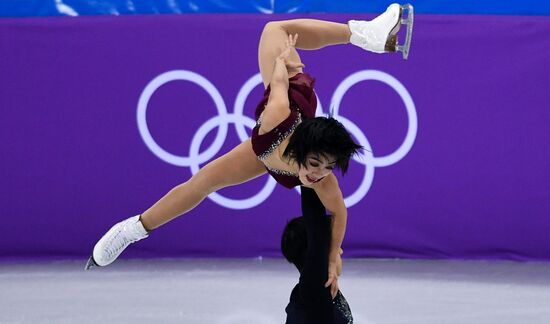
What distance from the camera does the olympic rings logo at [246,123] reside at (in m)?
7.86

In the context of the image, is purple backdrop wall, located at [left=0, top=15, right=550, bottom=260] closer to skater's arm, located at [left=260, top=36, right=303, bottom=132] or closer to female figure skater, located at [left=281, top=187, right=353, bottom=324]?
skater's arm, located at [left=260, top=36, right=303, bottom=132]

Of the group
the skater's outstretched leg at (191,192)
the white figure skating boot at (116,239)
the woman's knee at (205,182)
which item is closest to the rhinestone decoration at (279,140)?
the skater's outstretched leg at (191,192)

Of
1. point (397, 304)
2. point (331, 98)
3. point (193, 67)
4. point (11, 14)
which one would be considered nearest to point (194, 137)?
point (193, 67)

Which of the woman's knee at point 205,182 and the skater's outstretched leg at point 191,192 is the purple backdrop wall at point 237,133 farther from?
the woman's knee at point 205,182

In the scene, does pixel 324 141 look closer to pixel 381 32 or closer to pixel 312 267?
pixel 312 267

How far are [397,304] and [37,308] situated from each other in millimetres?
2115

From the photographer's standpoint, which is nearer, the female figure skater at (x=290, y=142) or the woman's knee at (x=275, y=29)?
the female figure skater at (x=290, y=142)

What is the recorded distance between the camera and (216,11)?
26.1ft

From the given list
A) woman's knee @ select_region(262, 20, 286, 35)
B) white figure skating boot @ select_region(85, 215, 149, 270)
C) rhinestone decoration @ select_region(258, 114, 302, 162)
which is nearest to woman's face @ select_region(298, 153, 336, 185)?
rhinestone decoration @ select_region(258, 114, 302, 162)

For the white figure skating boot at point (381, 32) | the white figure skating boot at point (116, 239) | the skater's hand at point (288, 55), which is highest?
the white figure skating boot at point (381, 32)

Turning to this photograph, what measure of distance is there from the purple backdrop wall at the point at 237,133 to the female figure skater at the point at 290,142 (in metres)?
2.59

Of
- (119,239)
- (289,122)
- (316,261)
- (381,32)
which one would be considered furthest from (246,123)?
(316,261)

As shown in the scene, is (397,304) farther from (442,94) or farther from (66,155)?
(66,155)

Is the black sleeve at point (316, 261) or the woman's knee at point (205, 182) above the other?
the woman's knee at point (205, 182)
